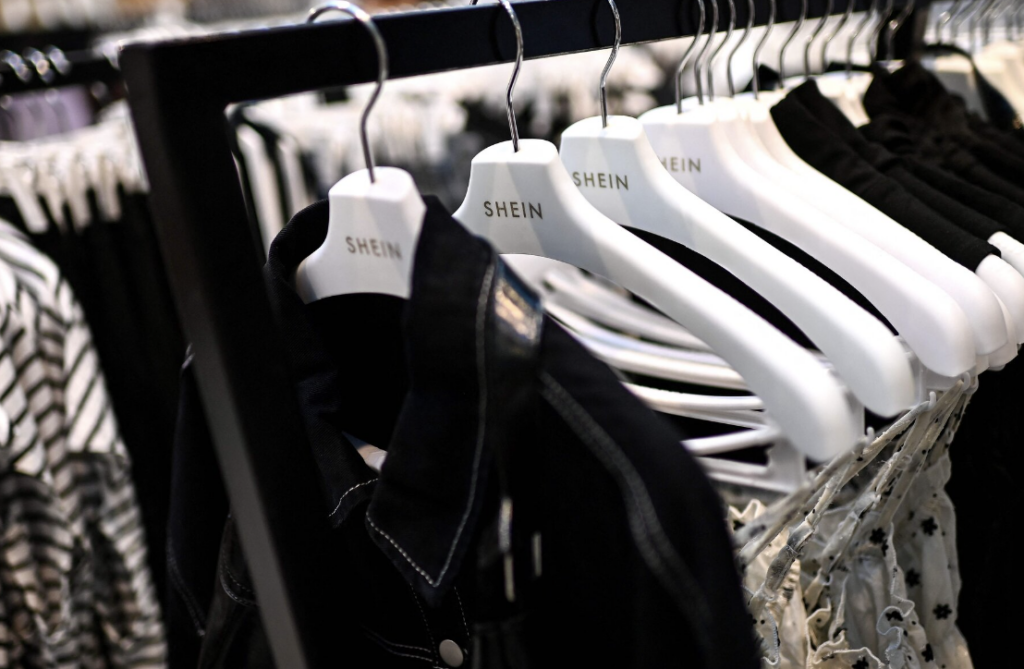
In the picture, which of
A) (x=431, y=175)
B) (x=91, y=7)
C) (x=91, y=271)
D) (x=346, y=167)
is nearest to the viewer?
(x=91, y=271)

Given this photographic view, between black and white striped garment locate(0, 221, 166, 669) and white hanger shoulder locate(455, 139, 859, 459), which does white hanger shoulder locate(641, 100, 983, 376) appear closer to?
white hanger shoulder locate(455, 139, 859, 459)

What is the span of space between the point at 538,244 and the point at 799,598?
336mm

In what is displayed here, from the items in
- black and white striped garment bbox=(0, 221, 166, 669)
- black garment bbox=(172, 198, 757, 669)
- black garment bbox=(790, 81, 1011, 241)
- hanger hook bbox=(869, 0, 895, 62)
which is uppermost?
hanger hook bbox=(869, 0, 895, 62)

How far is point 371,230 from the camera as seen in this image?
0.42 meters

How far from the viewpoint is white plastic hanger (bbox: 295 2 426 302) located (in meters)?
0.40

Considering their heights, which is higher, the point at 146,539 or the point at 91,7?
the point at 91,7

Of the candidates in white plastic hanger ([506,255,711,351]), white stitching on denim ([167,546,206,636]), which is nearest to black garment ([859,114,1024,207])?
white plastic hanger ([506,255,711,351])

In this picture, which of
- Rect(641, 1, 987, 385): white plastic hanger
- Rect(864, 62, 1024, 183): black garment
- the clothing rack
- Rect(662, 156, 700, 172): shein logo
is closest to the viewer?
the clothing rack

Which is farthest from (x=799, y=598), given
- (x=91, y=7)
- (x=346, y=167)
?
(x=91, y=7)

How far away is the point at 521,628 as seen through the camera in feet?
1.21

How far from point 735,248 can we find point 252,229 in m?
0.28

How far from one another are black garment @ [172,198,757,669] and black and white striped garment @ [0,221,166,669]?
0.58 m

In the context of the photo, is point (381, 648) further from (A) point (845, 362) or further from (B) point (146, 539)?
(B) point (146, 539)

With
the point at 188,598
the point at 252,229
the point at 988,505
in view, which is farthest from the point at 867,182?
the point at 188,598
